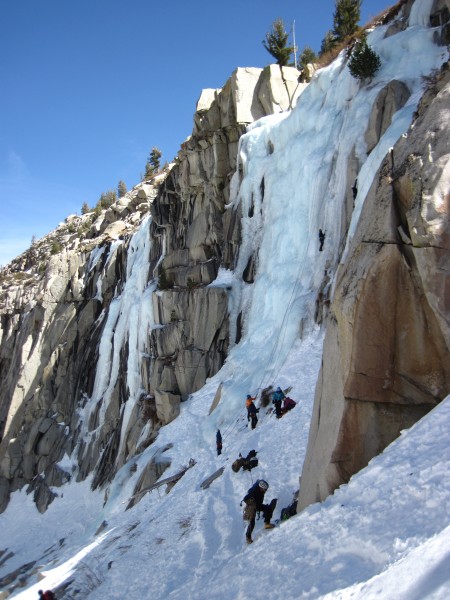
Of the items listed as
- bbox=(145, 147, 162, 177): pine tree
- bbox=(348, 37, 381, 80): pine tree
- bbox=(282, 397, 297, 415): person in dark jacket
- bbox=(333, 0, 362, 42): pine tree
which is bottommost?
bbox=(282, 397, 297, 415): person in dark jacket

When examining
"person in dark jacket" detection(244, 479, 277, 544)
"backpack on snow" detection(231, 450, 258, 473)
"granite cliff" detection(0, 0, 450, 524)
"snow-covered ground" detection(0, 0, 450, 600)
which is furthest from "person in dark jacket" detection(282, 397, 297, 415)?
"person in dark jacket" detection(244, 479, 277, 544)

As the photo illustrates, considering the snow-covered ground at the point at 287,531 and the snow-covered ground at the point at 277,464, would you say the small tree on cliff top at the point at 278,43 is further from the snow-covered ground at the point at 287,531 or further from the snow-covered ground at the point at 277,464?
the snow-covered ground at the point at 287,531

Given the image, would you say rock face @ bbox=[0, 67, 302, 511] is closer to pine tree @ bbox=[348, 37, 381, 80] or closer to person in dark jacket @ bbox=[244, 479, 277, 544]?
pine tree @ bbox=[348, 37, 381, 80]

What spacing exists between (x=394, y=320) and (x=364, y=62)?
14.8m

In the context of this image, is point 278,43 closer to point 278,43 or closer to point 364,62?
point 278,43

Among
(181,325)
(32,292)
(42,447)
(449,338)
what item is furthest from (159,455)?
(32,292)

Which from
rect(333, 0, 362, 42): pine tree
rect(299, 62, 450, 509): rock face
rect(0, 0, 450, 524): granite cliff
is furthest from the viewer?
rect(333, 0, 362, 42): pine tree

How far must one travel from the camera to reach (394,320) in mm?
7266

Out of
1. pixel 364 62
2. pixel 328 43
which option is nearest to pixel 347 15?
pixel 328 43

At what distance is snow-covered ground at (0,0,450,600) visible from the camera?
479 cm

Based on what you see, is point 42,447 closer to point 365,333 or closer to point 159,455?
point 159,455

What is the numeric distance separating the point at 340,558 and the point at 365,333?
3.39 meters

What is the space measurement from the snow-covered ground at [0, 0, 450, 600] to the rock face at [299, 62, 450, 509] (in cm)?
126

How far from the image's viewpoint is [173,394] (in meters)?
26.2
